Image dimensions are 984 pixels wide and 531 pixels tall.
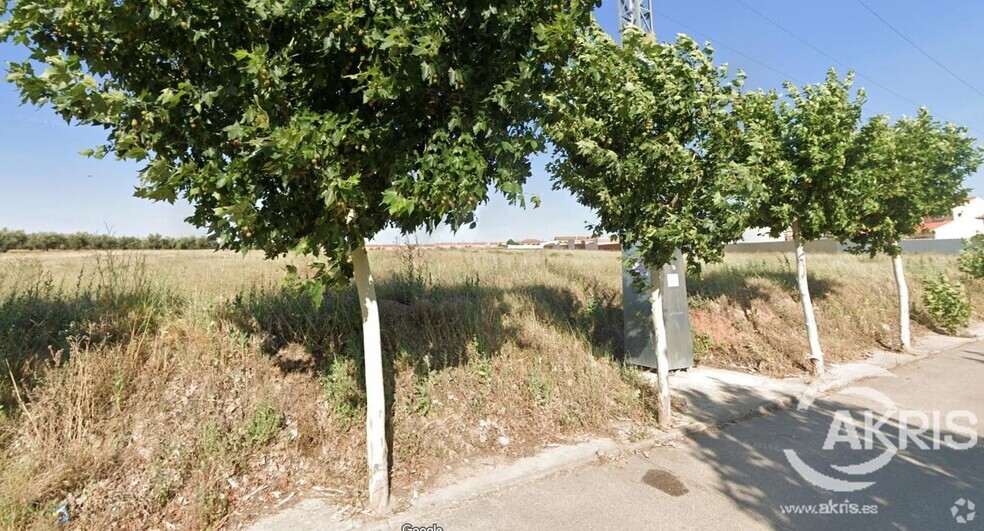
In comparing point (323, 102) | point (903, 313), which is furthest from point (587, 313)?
point (903, 313)

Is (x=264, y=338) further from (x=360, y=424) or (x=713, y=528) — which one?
(x=713, y=528)

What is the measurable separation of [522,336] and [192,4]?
481 cm

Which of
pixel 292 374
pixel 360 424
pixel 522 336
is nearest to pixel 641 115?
pixel 522 336

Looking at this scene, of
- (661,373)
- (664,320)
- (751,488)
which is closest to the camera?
(751,488)

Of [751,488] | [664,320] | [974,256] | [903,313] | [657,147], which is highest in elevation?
[657,147]

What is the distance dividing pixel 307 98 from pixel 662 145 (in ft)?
10.6

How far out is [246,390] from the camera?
412 centimetres

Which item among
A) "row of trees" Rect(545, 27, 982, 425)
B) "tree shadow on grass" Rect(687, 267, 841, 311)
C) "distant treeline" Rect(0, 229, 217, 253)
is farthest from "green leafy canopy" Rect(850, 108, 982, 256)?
"distant treeline" Rect(0, 229, 217, 253)

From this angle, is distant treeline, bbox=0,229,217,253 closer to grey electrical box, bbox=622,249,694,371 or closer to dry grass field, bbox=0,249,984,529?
dry grass field, bbox=0,249,984,529

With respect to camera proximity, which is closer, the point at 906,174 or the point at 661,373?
the point at 661,373

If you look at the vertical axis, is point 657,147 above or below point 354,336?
above

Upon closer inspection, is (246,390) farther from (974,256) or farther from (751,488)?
(974,256)

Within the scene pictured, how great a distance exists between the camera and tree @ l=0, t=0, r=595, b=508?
2.54 meters

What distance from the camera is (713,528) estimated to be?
323 centimetres
